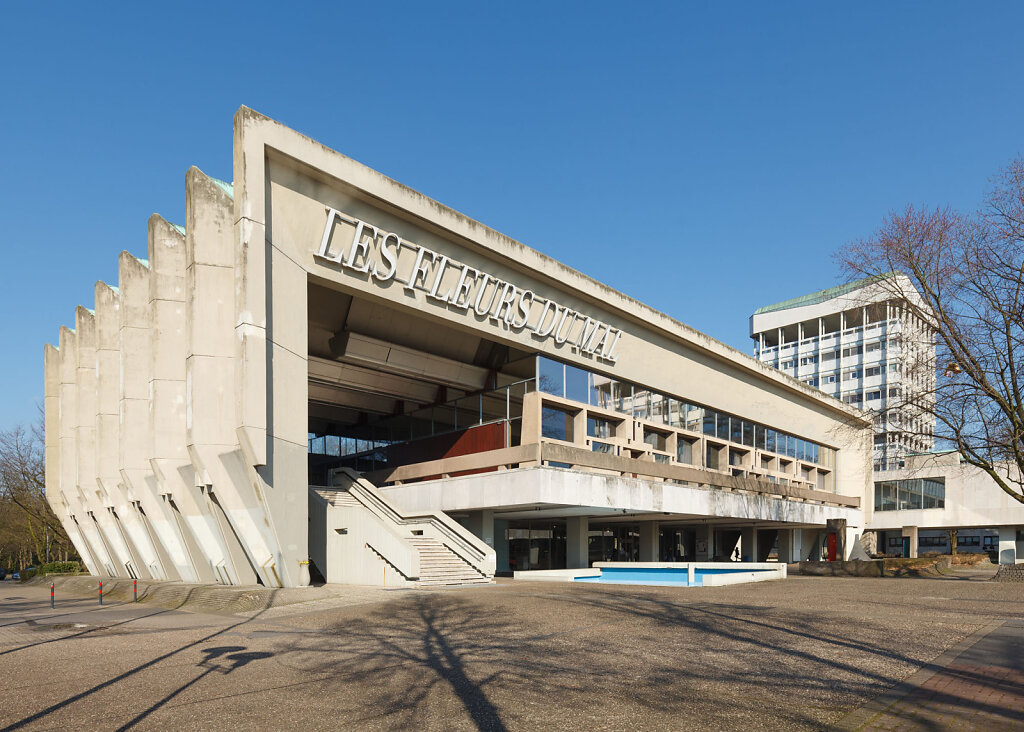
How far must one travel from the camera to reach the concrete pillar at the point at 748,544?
49.2m

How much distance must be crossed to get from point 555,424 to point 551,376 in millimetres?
2063

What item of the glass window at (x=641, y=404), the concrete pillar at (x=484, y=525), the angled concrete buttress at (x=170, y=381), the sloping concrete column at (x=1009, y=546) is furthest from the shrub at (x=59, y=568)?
the sloping concrete column at (x=1009, y=546)

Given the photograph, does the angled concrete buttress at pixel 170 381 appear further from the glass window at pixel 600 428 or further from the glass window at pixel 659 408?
the glass window at pixel 659 408

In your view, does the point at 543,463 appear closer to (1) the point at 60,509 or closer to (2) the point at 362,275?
(2) the point at 362,275

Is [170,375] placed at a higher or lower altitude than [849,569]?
higher

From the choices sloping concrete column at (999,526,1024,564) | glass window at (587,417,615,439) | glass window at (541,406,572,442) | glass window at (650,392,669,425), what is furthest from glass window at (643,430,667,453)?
sloping concrete column at (999,526,1024,564)

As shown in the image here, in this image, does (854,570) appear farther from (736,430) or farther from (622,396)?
(622,396)

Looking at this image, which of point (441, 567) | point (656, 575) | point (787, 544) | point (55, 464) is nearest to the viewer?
point (441, 567)

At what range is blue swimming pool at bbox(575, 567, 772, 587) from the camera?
27469 mm

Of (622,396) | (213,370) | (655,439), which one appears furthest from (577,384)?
(213,370)

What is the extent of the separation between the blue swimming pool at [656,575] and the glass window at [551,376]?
7.43 meters

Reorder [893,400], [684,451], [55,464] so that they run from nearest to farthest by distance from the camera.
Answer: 1. [684,451]
2. [55,464]
3. [893,400]

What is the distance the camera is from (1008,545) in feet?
206

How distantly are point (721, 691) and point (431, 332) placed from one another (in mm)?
24045
